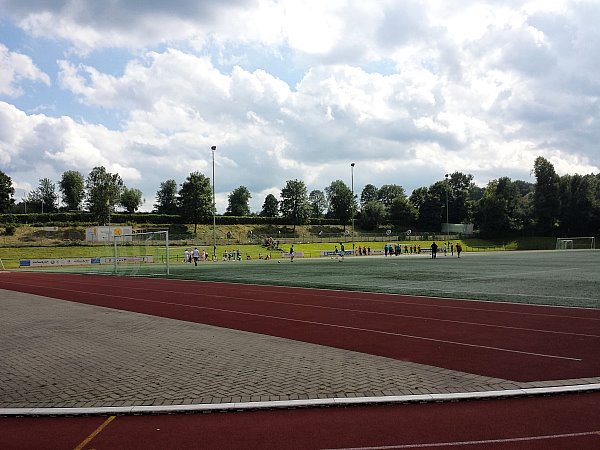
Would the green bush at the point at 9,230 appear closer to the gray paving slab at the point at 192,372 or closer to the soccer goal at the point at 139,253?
the soccer goal at the point at 139,253

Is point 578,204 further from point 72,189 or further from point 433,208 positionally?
point 72,189

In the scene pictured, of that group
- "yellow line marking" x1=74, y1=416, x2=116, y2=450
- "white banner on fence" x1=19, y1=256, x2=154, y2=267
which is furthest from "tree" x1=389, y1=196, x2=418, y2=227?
"yellow line marking" x1=74, y1=416, x2=116, y2=450

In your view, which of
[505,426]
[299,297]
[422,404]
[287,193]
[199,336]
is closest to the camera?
[505,426]

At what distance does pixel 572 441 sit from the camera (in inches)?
177

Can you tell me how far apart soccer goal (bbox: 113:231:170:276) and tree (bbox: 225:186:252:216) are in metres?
81.8

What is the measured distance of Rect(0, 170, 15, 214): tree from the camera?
83581 millimetres

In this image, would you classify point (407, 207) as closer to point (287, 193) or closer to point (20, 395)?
point (287, 193)

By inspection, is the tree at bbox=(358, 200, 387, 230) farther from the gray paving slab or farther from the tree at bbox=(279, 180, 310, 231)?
the gray paving slab

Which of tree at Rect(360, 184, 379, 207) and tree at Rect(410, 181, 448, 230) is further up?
tree at Rect(360, 184, 379, 207)

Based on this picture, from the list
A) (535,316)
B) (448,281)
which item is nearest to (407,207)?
(448,281)

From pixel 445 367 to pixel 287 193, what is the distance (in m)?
97.5

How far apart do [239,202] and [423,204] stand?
4889 centimetres

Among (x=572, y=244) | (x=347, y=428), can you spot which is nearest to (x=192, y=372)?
(x=347, y=428)

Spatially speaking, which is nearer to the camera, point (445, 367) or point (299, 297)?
point (445, 367)
